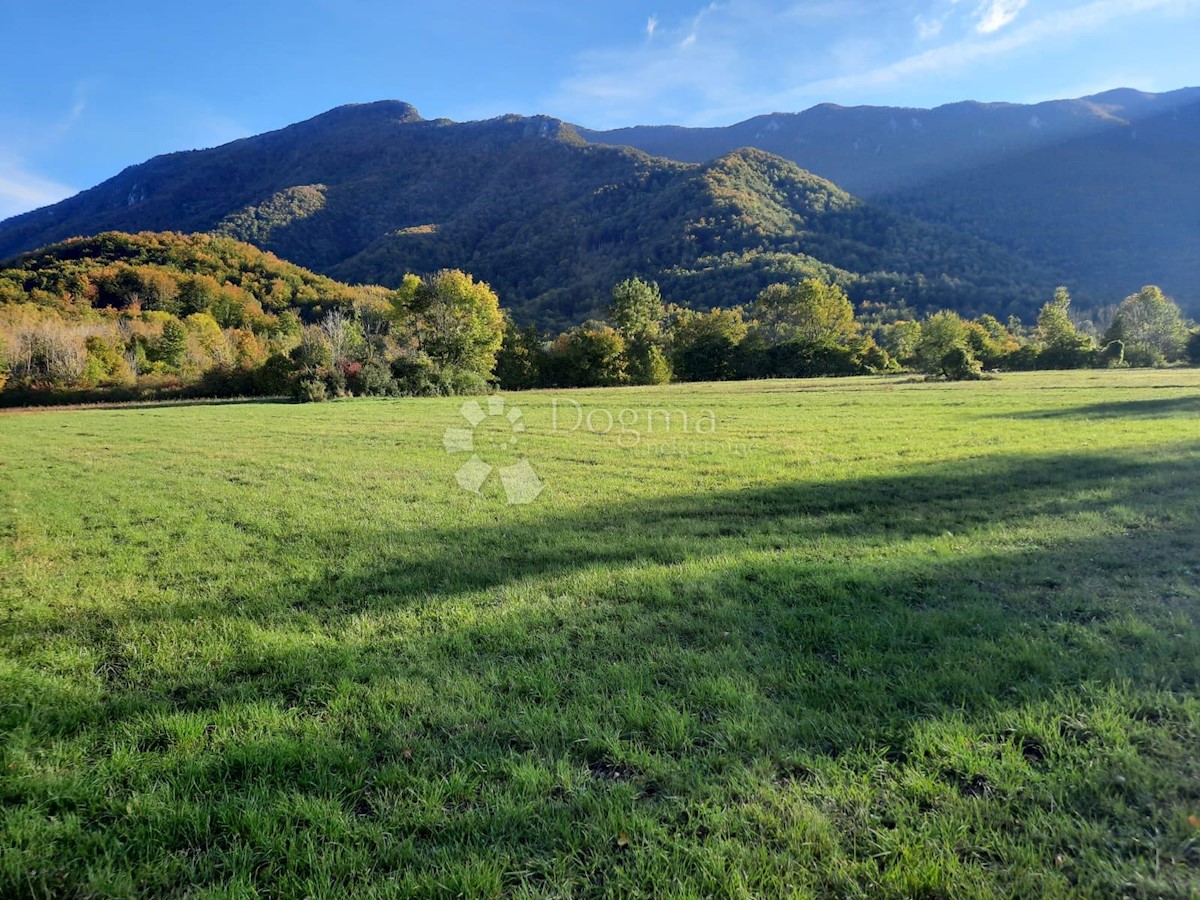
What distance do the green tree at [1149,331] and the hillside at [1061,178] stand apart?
31498mm

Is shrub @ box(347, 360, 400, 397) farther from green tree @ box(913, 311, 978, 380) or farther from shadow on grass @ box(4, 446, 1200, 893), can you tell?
green tree @ box(913, 311, 978, 380)

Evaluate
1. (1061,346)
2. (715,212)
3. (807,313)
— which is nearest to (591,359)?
(807,313)

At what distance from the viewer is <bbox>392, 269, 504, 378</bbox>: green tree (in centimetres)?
4734

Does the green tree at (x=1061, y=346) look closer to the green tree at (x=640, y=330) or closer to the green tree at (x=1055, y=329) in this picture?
the green tree at (x=1055, y=329)

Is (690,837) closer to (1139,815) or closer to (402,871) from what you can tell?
(402,871)

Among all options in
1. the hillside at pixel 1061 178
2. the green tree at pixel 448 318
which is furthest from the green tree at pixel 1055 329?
the green tree at pixel 448 318

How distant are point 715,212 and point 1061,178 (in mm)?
88275

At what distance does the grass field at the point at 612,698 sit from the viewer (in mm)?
2119

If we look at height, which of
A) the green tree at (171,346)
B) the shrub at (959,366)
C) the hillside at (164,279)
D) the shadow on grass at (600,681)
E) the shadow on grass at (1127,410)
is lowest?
the shadow on grass at (600,681)

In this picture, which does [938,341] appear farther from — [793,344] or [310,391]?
[310,391]

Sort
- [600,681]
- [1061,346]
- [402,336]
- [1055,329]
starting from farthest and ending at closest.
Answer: [1055,329] → [1061,346] → [402,336] → [600,681]

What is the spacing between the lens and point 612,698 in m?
3.19

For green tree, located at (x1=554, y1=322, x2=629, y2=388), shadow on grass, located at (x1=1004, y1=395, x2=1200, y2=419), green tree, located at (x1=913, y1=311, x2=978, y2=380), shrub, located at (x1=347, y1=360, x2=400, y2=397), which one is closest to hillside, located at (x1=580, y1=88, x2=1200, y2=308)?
green tree, located at (x1=913, y1=311, x2=978, y2=380)

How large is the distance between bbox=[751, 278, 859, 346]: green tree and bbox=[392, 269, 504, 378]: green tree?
118ft
